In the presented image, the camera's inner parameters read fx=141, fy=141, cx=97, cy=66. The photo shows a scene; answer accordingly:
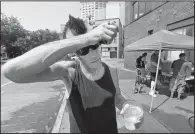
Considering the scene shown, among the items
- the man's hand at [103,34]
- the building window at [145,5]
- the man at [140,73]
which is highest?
the building window at [145,5]

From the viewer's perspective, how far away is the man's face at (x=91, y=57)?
0.76 metres

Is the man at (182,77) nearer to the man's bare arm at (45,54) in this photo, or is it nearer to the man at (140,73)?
the man at (140,73)

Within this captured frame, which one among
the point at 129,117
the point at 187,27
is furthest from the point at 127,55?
the point at 129,117

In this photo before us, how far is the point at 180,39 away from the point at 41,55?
268 cm

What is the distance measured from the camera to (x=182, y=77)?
416 cm

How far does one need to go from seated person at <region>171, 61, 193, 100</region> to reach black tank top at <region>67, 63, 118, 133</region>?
3507mm

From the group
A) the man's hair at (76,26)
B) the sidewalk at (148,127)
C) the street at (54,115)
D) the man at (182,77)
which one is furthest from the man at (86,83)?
the man at (182,77)

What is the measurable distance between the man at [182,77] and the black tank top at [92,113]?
3505 millimetres

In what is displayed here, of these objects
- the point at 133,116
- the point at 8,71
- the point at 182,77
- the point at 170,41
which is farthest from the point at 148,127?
the point at 8,71

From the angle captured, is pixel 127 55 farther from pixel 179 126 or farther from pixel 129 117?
pixel 129 117

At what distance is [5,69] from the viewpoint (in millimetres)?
611

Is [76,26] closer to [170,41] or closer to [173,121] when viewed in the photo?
[170,41]

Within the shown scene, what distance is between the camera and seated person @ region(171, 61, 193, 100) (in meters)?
3.65

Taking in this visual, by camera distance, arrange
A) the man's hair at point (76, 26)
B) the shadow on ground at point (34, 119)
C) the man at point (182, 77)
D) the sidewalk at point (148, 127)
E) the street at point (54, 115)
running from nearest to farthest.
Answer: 1. the man's hair at point (76, 26)
2. the sidewalk at point (148, 127)
3. the street at point (54, 115)
4. the shadow on ground at point (34, 119)
5. the man at point (182, 77)
